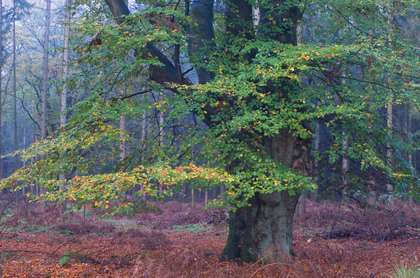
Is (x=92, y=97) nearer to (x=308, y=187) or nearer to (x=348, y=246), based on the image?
(x=308, y=187)

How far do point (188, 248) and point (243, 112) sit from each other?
408cm

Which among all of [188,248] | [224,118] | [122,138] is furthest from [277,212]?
[122,138]

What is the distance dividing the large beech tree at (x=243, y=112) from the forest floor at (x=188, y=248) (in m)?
0.97

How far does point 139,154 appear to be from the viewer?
7309mm

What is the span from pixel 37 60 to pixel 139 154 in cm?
2644

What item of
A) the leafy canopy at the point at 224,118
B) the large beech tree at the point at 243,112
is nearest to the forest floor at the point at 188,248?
the large beech tree at the point at 243,112

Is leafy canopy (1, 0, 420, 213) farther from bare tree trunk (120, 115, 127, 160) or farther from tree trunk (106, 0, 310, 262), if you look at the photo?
tree trunk (106, 0, 310, 262)

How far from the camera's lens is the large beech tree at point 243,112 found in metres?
5.79

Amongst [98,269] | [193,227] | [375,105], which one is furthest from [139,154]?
[193,227]

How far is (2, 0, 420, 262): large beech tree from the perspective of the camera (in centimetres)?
579

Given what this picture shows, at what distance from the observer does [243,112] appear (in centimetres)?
643

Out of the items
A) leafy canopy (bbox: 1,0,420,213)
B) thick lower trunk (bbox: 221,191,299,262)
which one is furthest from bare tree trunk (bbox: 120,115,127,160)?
thick lower trunk (bbox: 221,191,299,262)

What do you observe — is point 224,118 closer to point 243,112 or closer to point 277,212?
point 243,112

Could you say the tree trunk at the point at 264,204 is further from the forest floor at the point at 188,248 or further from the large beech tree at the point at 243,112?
the forest floor at the point at 188,248
